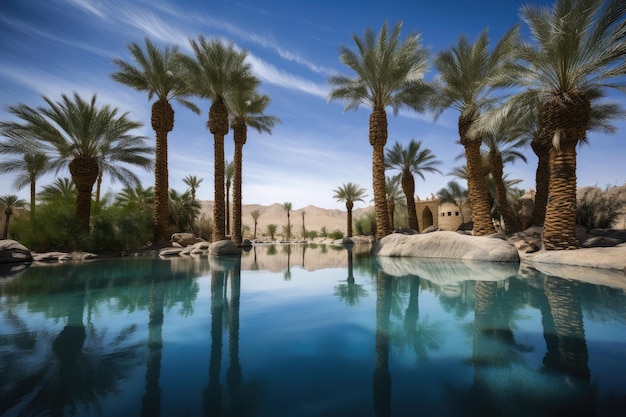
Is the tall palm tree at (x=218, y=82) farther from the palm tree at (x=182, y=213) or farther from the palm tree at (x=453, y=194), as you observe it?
the palm tree at (x=453, y=194)

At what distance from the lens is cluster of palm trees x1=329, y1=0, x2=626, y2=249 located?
10508 mm

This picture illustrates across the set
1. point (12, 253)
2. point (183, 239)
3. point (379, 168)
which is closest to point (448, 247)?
point (379, 168)

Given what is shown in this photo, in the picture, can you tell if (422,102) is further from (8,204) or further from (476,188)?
(8,204)

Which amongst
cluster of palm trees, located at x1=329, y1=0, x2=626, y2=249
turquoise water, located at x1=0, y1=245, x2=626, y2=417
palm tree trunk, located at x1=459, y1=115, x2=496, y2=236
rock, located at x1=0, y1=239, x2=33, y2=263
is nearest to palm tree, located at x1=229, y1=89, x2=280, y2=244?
cluster of palm trees, located at x1=329, y1=0, x2=626, y2=249

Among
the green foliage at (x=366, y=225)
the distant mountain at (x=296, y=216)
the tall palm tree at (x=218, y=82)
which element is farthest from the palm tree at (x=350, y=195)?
the distant mountain at (x=296, y=216)

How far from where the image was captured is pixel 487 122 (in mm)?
12547

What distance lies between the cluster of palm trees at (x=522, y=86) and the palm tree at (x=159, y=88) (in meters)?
9.47

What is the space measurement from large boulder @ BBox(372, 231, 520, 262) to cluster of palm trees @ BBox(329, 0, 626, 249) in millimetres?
1813

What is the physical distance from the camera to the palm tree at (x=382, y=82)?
15.9 metres

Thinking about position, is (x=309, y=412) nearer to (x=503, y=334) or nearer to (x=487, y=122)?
(x=503, y=334)

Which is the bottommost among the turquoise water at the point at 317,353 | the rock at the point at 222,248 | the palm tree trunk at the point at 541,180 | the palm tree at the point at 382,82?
the turquoise water at the point at 317,353

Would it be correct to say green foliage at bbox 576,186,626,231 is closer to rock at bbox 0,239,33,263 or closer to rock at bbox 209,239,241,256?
rock at bbox 209,239,241,256

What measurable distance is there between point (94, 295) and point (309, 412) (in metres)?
6.04

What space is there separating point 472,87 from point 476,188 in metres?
5.15
